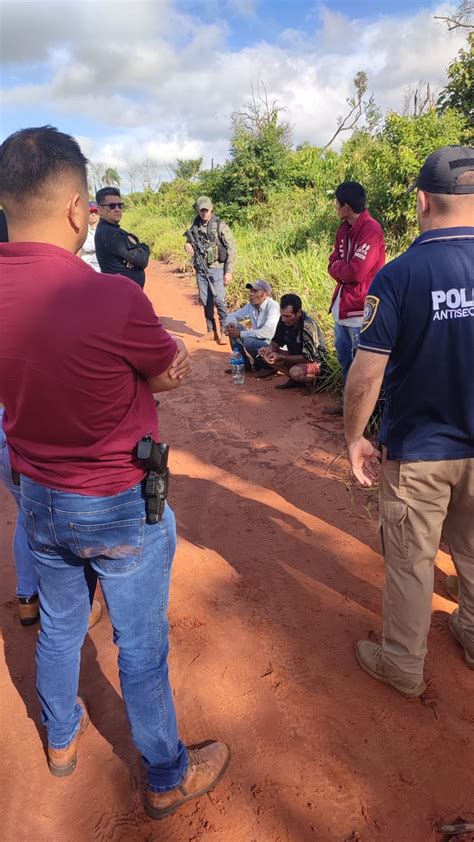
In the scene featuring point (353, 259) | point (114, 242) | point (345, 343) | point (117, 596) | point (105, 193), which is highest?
point (105, 193)

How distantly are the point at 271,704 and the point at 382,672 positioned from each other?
486mm

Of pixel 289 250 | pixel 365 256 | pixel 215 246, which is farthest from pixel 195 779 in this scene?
pixel 289 250

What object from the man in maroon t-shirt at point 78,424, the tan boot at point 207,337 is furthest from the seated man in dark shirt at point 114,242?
the man in maroon t-shirt at point 78,424

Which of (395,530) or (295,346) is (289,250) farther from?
(395,530)

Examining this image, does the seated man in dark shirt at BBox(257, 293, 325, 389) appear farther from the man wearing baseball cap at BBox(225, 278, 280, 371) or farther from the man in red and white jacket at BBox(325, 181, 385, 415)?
the man in red and white jacket at BBox(325, 181, 385, 415)

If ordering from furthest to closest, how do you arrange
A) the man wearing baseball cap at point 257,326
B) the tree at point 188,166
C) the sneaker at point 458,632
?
the tree at point 188,166 < the man wearing baseball cap at point 257,326 < the sneaker at point 458,632

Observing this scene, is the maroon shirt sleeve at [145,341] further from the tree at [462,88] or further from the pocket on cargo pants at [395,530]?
the tree at [462,88]

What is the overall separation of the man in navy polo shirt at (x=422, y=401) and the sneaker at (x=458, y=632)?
19 centimetres

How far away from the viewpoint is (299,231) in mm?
10094

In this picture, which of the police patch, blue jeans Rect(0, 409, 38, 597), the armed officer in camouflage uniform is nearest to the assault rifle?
the armed officer in camouflage uniform

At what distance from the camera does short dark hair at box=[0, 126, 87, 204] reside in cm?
123

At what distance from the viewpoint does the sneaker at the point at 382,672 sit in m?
2.08

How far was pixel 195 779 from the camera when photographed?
5.67 ft

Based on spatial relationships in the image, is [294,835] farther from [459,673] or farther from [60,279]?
[60,279]
